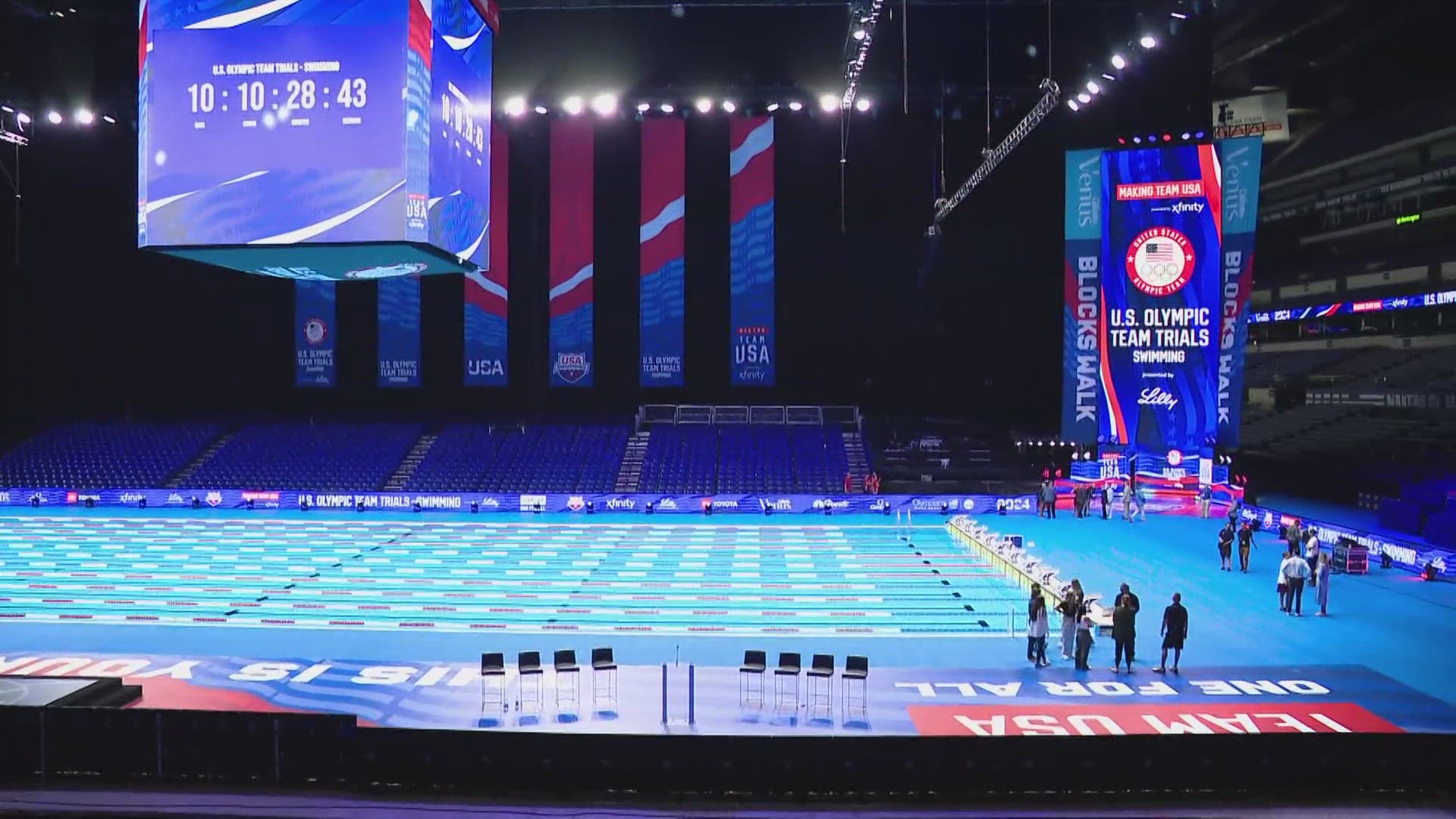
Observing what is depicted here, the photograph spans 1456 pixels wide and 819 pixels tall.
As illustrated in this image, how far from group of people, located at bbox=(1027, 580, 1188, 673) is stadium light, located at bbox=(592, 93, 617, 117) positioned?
18715mm

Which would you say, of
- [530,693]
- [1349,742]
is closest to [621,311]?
[530,693]

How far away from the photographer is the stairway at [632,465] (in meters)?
29.7

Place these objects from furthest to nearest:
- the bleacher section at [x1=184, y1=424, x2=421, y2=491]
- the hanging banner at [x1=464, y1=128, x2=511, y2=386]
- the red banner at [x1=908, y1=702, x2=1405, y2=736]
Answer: the hanging banner at [x1=464, y1=128, x2=511, y2=386] < the bleacher section at [x1=184, y1=424, x2=421, y2=491] < the red banner at [x1=908, y1=702, x2=1405, y2=736]

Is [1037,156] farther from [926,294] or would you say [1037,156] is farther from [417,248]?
[417,248]

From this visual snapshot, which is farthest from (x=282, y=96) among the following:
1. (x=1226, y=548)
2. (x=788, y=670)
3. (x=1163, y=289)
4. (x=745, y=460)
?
(x=745, y=460)

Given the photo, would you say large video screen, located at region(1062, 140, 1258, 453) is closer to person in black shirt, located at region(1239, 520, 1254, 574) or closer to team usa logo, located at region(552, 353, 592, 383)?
person in black shirt, located at region(1239, 520, 1254, 574)

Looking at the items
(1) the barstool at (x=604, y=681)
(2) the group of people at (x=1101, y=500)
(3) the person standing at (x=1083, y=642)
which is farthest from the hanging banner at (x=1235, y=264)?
(1) the barstool at (x=604, y=681)

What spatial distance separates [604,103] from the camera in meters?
25.5

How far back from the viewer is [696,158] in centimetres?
3212

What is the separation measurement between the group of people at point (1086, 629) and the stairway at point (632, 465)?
18.9 m

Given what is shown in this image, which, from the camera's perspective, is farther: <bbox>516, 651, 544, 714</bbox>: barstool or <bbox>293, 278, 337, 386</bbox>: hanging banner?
<bbox>293, 278, 337, 386</bbox>: hanging banner

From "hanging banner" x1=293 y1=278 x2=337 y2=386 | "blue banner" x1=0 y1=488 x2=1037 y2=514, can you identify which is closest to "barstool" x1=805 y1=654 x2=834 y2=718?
"blue banner" x1=0 y1=488 x2=1037 y2=514

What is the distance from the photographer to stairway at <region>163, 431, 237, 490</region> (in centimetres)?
3045

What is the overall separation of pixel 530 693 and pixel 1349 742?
304 inches
